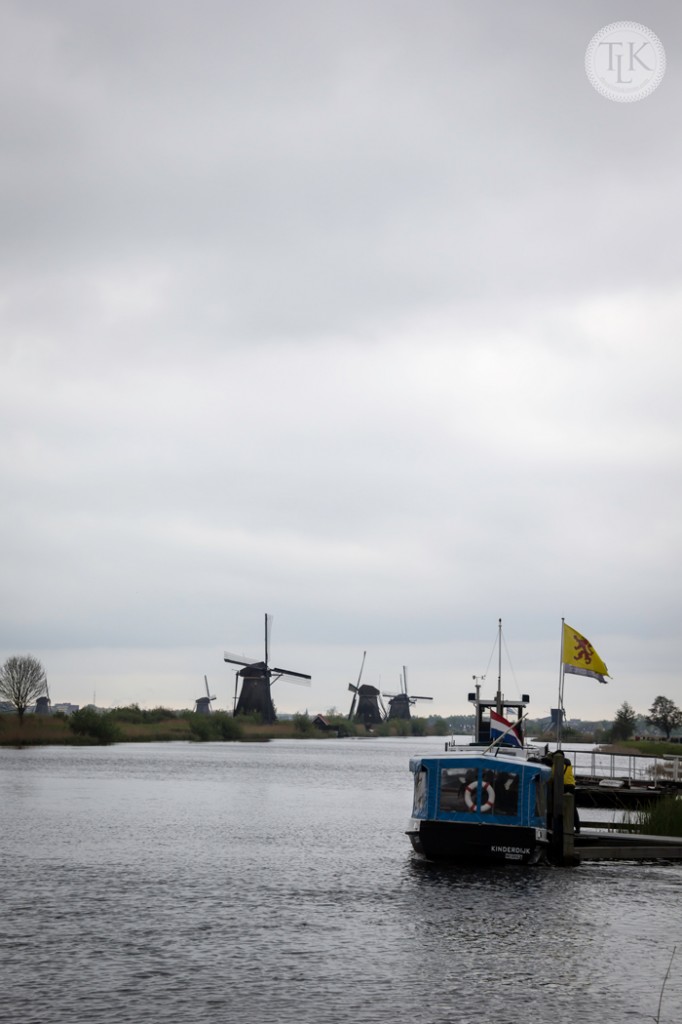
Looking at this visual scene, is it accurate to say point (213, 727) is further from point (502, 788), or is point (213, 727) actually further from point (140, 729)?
point (502, 788)

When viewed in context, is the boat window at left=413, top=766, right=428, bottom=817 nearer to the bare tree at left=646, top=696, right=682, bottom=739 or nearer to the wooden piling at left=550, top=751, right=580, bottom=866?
the wooden piling at left=550, top=751, right=580, bottom=866

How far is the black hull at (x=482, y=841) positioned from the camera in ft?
121

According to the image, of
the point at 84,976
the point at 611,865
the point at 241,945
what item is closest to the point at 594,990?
the point at 241,945

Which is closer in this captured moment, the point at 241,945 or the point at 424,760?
the point at 241,945

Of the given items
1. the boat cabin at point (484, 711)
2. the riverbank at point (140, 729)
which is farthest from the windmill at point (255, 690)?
the boat cabin at point (484, 711)

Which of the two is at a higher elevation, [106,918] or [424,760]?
[424,760]

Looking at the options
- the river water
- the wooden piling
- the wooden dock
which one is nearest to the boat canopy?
the wooden piling

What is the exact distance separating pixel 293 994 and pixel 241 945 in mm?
4529

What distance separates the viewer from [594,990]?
2302cm

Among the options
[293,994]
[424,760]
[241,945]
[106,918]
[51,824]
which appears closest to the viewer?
[293,994]

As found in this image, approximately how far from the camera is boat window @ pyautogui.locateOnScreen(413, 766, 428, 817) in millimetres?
37281

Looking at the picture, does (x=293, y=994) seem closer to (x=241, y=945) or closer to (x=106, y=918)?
(x=241, y=945)

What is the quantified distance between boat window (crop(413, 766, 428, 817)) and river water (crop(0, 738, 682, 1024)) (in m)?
2.05

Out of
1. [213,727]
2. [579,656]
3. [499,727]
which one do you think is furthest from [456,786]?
[213,727]
